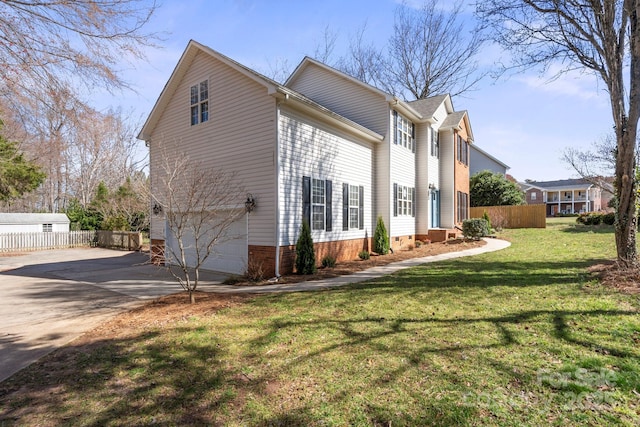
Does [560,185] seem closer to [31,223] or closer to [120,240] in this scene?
[120,240]

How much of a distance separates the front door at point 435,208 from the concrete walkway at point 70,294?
445 cm

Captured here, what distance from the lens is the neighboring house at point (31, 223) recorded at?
877 inches

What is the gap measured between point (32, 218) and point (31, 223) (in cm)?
37

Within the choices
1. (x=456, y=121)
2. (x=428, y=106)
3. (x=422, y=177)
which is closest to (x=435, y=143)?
(x=456, y=121)

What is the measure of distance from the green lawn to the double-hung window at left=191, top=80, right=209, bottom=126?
27.2 ft

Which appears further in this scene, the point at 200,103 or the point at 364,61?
the point at 364,61

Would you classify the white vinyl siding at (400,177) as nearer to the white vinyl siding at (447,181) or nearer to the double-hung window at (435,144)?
the double-hung window at (435,144)

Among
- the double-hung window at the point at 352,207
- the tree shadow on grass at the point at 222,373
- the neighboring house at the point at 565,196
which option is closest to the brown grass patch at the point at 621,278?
the tree shadow on grass at the point at 222,373

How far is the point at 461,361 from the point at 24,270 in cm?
1619

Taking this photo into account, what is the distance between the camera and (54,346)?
503 centimetres

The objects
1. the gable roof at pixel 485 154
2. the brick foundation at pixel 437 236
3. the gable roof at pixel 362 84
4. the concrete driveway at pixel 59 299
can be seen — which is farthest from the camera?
the gable roof at pixel 485 154

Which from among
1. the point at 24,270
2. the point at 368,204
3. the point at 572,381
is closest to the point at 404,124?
the point at 368,204

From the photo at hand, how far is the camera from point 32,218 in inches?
920

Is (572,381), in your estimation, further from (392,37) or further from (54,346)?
(392,37)
